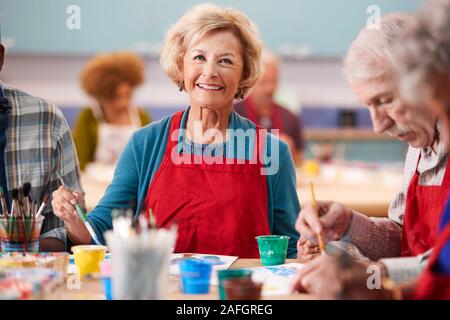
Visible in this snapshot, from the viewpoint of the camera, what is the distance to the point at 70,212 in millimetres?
2143

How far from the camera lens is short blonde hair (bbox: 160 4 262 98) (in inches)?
96.0

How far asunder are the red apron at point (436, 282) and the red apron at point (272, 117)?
3.91 meters

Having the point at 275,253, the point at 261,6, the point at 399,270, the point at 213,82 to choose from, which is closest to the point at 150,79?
the point at 261,6

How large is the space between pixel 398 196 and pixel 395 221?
7 cm

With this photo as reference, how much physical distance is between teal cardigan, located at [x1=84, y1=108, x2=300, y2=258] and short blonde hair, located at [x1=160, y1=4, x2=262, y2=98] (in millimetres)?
199

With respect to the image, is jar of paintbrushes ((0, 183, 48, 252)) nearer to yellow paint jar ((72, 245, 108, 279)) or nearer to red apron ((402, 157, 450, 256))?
yellow paint jar ((72, 245, 108, 279))

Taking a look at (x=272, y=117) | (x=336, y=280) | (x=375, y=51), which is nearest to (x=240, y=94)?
(x=375, y=51)

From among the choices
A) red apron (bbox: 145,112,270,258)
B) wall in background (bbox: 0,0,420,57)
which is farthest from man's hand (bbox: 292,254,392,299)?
wall in background (bbox: 0,0,420,57)

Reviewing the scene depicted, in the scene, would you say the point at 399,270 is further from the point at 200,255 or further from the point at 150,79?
the point at 150,79

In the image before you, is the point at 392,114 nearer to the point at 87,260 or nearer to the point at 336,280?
the point at 336,280

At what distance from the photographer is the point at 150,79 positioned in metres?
7.01

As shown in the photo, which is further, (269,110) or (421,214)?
(269,110)
